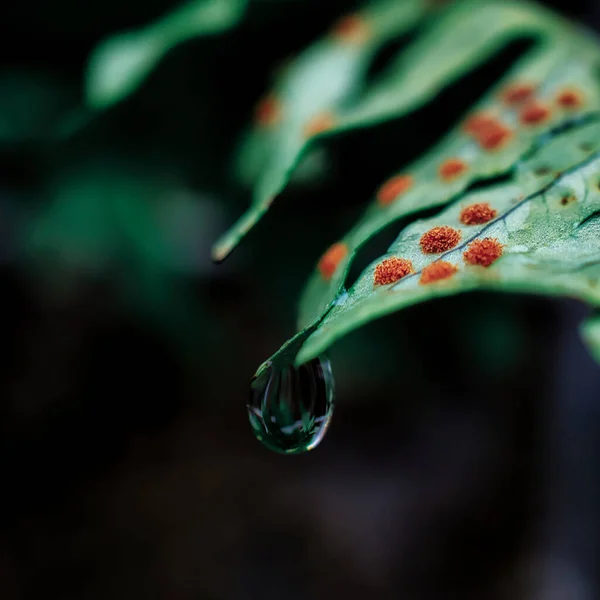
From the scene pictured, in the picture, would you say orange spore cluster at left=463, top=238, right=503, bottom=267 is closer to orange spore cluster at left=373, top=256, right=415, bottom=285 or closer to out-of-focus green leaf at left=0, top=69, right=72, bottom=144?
orange spore cluster at left=373, top=256, right=415, bottom=285

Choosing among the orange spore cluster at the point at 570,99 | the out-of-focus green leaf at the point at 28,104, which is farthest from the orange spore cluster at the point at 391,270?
the out-of-focus green leaf at the point at 28,104

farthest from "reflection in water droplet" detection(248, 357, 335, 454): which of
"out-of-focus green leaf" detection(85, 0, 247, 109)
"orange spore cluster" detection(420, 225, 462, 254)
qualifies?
"out-of-focus green leaf" detection(85, 0, 247, 109)

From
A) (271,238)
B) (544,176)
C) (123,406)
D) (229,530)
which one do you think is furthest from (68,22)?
(229,530)

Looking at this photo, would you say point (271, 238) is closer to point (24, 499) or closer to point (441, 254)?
point (441, 254)

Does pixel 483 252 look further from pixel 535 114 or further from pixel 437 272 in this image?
pixel 535 114

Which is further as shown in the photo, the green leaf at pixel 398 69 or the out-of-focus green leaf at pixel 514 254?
the green leaf at pixel 398 69

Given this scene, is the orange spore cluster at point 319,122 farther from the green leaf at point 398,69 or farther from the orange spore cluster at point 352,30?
the orange spore cluster at point 352,30
